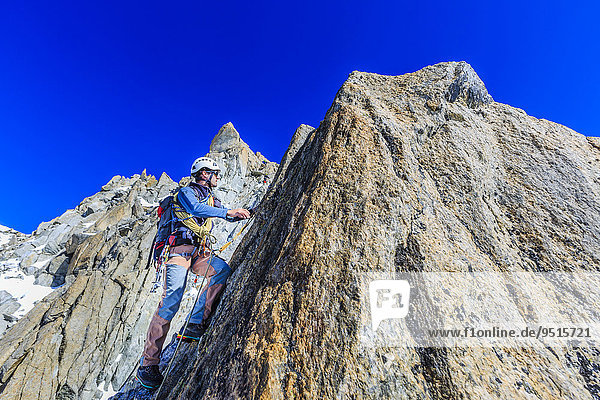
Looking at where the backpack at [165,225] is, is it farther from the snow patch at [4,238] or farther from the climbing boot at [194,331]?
the snow patch at [4,238]

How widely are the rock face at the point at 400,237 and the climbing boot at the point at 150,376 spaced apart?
32 centimetres

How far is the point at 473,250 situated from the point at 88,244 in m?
40.0

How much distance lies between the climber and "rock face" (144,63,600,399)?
1.47 feet

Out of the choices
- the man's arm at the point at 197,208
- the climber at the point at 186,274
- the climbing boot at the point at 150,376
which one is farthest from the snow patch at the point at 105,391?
the man's arm at the point at 197,208

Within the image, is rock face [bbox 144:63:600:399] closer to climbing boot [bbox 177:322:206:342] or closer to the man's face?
climbing boot [bbox 177:322:206:342]

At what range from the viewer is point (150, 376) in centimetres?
532

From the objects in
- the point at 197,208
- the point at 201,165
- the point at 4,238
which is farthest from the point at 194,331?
the point at 4,238

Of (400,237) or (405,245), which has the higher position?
(400,237)

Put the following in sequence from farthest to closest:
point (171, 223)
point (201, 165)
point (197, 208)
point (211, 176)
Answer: point (211, 176), point (201, 165), point (171, 223), point (197, 208)

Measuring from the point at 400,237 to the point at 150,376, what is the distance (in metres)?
→ 5.43

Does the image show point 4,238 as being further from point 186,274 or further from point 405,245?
point 405,245

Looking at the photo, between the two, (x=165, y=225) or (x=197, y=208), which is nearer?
(x=197, y=208)

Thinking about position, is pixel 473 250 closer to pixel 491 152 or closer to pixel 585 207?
pixel 585 207

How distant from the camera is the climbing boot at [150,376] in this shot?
5301 millimetres
